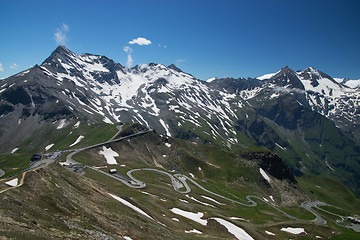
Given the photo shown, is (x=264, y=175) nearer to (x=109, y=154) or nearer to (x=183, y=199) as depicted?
(x=183, y=199)

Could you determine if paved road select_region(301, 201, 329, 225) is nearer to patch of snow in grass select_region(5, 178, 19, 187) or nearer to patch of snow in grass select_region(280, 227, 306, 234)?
patch of snow in grass select_region(280, 227, 306, 234)

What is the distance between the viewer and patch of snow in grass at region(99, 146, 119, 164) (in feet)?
446

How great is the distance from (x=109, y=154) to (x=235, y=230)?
98.6m

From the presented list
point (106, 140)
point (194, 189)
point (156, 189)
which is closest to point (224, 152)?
point (194, 189)

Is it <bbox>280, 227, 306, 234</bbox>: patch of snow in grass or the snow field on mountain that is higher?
<bbox>280, 227, 306, 234</bbox>: patch of snow in grass

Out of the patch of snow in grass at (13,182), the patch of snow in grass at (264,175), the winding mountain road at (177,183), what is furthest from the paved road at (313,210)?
the patch of snow in grass at (13,182)

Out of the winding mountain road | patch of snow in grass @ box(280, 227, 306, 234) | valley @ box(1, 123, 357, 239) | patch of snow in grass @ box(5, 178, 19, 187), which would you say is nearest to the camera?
patch of snow in grass @ box(5, 178, 19, 187)

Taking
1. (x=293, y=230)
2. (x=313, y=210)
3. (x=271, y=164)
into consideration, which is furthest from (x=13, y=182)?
(x=271, y=164)

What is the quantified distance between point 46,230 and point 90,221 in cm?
868

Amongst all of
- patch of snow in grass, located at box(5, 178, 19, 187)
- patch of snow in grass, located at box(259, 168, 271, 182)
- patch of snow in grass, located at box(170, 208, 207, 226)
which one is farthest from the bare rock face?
patch of snow in grass, located at box(5, 178, 19, 187)

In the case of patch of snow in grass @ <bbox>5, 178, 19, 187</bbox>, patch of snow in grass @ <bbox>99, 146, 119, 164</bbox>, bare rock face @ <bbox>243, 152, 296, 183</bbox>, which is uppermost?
bare rock face @ <bbox>243, 152, 296, 183</bbox>

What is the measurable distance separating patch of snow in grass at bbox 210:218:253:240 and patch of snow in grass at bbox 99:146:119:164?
82.2m

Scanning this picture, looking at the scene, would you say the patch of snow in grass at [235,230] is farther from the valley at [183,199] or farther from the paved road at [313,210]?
the paved road at [313,210]

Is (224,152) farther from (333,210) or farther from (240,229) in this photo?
(240,229)
